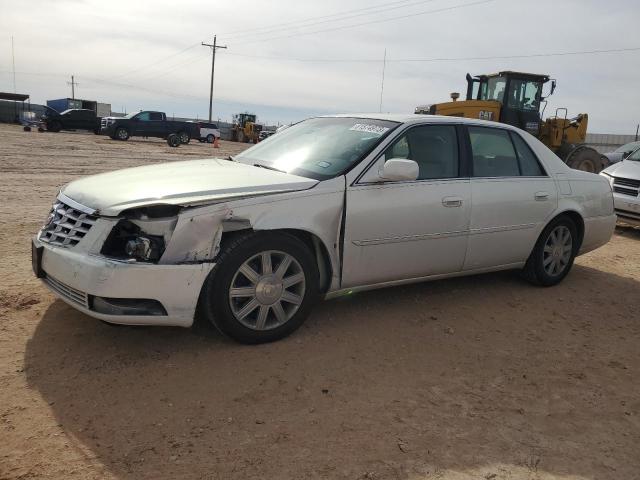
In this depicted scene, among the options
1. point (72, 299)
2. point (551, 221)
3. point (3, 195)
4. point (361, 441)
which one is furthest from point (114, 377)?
point (3, 195)

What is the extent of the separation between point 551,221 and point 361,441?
3.40 meters

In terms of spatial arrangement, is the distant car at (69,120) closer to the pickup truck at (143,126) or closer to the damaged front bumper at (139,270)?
the pickup truck at (143,126)

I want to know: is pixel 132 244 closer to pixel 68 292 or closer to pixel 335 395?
pixel 68 292

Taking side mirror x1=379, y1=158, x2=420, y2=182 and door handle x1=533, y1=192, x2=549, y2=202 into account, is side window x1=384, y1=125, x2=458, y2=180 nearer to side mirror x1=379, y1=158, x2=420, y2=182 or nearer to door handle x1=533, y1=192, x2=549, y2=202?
side mirror x1=379, y1=158, x2=420, y2=182

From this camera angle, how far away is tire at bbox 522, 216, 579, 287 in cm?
515

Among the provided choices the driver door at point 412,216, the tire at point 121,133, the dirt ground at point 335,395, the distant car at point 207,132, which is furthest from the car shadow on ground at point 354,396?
the distant car at point 207,132

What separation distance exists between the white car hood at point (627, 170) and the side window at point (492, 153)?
4830 mm

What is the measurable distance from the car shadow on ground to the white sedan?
321 mm

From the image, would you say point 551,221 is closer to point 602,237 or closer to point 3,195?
point 602,237

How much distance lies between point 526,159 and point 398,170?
1902 mm

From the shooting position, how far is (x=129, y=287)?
305 cm

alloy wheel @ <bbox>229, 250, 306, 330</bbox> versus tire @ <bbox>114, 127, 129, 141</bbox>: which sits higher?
tire @ <bbox>114, 127, 129, 141</bbox>

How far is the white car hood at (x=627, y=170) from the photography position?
8653 millimetres

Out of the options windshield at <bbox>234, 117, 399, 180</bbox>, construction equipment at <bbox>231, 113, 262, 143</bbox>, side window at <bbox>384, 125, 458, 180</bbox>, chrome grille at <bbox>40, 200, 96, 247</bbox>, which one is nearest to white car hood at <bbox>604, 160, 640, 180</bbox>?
side window at <bbox>384, 125, 458, 180</bbox>
